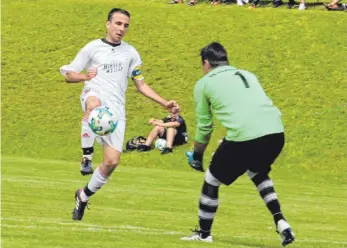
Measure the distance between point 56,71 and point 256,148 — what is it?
82.2 ft

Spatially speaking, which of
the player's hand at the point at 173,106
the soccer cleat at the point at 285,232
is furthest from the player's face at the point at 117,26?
the soccer cleat at the point at 285,232

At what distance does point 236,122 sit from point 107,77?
10.9 ft

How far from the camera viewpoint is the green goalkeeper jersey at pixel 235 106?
10961mm

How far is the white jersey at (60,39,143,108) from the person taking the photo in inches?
542

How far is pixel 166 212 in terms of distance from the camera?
16.3 metres

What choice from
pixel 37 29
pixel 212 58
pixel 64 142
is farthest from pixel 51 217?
pixel 37 29

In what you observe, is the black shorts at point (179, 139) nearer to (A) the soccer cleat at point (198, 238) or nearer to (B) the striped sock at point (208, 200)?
(A) the soccer cleat at point (198, 238)

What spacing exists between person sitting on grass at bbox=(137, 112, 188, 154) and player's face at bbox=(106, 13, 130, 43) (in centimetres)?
1295

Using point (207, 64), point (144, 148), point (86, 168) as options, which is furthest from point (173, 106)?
point (144, 148)

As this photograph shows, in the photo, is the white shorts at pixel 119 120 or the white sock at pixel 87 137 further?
the white sock at pixel 87 137

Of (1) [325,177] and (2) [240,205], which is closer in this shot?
(2) [240,205]

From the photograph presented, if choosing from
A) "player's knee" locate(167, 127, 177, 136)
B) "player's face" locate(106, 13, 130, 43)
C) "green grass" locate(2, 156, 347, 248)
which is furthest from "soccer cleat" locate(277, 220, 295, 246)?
"player's knee" locate(167, 127, 177, 136)

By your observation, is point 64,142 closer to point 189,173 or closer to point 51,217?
point 189,173

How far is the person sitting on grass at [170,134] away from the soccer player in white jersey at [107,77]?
12.8m
